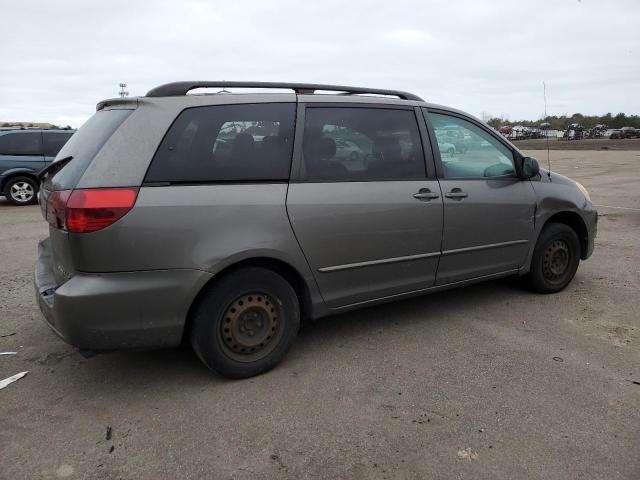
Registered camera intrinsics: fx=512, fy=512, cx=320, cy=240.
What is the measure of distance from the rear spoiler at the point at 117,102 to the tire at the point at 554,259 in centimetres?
349

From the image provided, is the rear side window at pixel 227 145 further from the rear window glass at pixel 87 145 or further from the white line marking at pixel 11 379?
the white line marking at pixel 11 379

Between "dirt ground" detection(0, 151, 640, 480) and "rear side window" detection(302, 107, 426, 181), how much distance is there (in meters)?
1.23

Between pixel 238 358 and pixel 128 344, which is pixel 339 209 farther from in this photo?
pixel 128 344

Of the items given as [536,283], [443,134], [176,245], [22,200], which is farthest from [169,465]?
[22,200]

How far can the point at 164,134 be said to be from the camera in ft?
9.44

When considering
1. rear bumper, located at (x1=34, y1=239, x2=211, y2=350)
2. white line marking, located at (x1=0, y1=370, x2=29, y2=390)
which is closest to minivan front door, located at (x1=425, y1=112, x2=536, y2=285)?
rear bumper, located at (x1=34, y1=239, x2=211, y2=350)

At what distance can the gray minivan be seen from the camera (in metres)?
2.73

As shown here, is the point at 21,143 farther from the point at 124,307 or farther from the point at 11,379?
the point at 124,307

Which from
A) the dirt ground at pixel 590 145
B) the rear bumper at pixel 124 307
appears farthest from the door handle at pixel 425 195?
the dirt ground at pixel 590 145

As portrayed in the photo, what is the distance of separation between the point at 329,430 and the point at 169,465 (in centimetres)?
79

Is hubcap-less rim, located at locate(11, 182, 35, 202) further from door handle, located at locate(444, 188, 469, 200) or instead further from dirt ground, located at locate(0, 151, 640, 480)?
door handle, located at locate(444, 188, 469, 200)

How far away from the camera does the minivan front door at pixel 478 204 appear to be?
12.8 feet

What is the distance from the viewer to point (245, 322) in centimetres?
314

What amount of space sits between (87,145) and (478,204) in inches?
110
